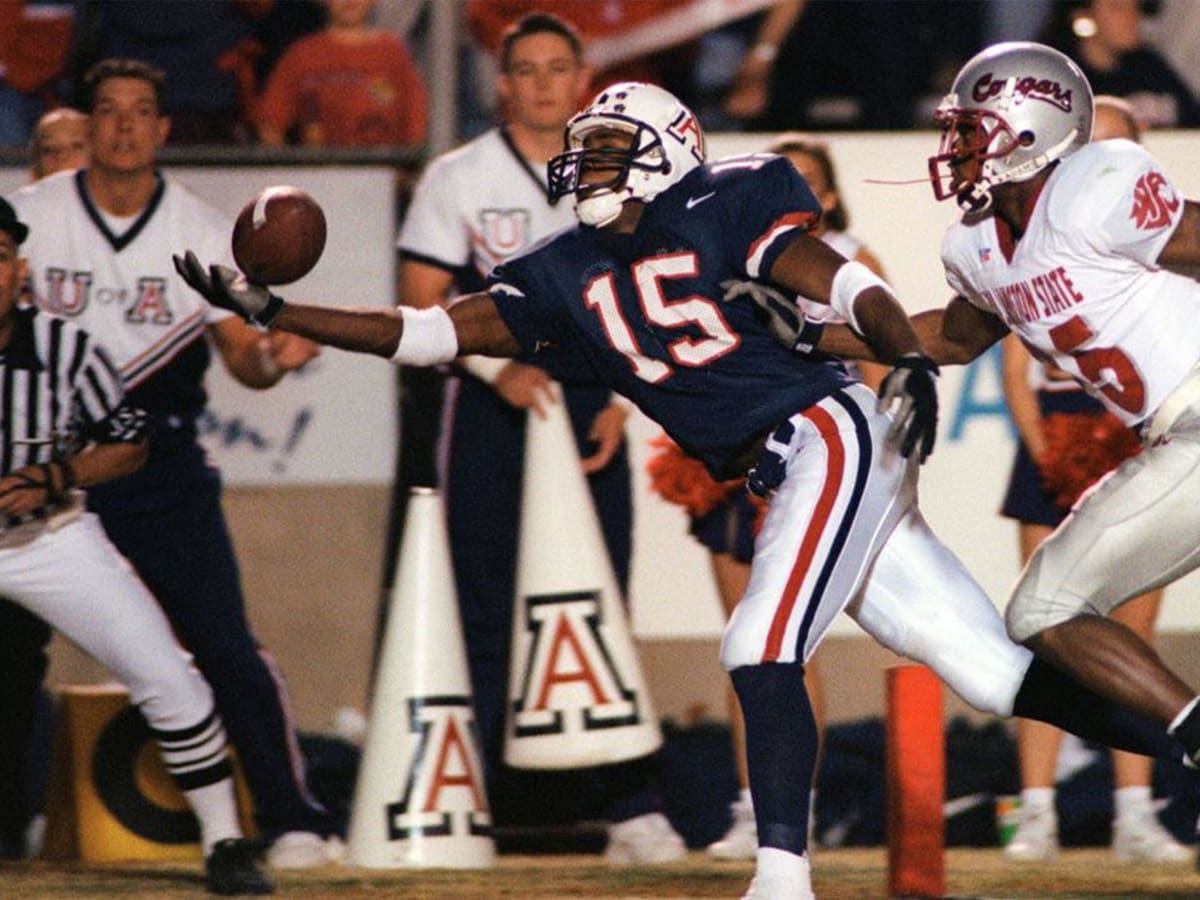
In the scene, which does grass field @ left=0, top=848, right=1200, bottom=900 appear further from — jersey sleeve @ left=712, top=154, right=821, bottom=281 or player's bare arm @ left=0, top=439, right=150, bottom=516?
jersey sleeve @ left=712, top=154, right=821, bottom=281

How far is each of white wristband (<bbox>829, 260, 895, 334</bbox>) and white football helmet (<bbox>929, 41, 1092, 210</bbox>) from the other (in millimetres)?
447

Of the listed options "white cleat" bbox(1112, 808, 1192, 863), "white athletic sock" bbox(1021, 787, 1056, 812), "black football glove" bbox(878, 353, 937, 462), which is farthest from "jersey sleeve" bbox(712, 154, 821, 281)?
"white cleat" bbox(1112, 808, 1192, 863)

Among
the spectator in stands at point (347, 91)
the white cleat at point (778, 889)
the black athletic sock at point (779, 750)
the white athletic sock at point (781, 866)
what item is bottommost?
the white cleat at point (778, 889)

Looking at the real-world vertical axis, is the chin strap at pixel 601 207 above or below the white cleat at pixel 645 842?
above

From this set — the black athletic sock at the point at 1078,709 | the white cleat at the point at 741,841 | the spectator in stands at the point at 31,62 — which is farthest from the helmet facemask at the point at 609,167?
the spectator in stands at the point at 31,62

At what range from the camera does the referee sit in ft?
17.1

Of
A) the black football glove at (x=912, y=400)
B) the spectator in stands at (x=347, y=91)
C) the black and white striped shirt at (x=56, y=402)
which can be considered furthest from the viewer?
the spectator in stands at (x=347, y=91)

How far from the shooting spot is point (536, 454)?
19.2 ft

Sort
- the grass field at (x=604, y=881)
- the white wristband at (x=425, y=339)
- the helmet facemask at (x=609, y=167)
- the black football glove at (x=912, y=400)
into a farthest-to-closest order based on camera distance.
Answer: the grass field at (x=604, y=881) < the white wristband at (x=425, y=339) < the helmet facemask at (x=609, y=167) < the black football glove at (x=912, y=400)

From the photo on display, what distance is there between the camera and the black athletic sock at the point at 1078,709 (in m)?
4.66

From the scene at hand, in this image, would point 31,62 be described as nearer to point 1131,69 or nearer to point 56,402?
point 56,402

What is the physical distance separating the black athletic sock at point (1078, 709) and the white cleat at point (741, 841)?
3.94ft

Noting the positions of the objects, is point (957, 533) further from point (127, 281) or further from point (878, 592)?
point (127, 281)

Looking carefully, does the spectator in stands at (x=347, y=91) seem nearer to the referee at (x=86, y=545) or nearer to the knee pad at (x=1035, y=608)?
the referee at (x=86, y=545)
